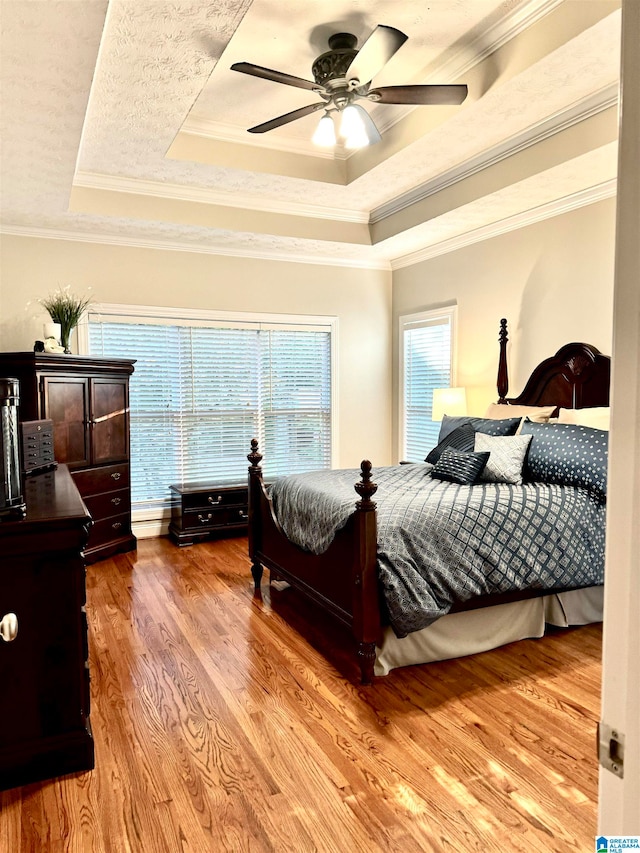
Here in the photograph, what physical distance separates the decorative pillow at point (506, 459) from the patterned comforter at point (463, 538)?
86 mm

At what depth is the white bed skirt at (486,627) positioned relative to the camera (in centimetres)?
282

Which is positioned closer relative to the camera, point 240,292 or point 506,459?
point 506,459

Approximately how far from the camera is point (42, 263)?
4.89 metres

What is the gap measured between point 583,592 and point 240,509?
3.05m

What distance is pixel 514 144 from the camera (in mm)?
3855

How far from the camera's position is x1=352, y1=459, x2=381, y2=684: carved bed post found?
2.64 metres

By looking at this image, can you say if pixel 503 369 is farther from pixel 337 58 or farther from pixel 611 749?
pixel 611 749

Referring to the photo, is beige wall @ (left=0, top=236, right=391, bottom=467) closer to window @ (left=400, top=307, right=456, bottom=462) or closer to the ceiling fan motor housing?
window @ (left=400, top=307, right=456, bottom=462)

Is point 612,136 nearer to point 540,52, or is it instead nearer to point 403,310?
point 540,52

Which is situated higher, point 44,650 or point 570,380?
point 570,380

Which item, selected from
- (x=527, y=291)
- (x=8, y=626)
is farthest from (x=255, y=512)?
(x=527, y=291)

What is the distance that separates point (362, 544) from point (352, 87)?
235cm

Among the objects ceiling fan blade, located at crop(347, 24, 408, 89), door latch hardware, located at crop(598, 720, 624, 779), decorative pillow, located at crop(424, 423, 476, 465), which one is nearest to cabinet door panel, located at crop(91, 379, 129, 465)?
decorative pillow, located at crop(424, 423, 476, 465)

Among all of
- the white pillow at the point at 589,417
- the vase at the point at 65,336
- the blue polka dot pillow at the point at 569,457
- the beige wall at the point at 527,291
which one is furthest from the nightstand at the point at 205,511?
the white pillow at the point at 589,417
